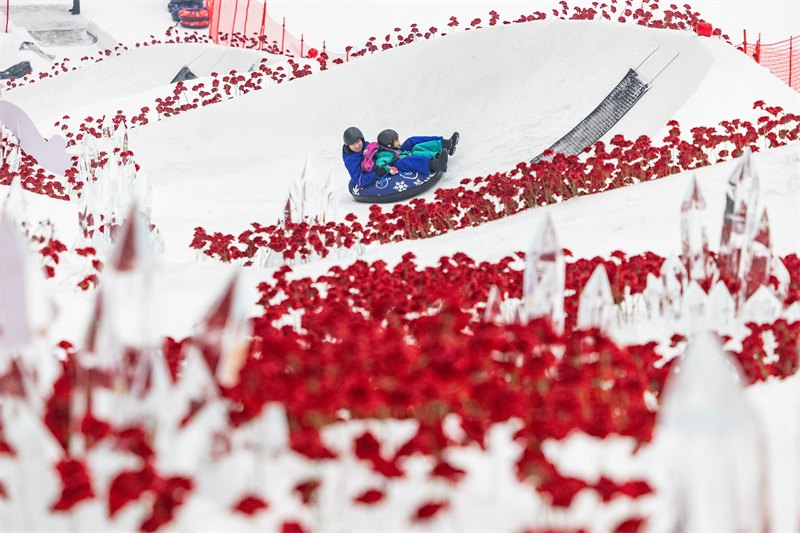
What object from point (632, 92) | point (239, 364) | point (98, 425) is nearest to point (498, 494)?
point (239, 364)

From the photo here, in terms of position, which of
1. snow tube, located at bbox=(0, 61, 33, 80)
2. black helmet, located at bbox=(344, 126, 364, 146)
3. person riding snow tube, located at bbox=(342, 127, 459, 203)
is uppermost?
black helmet, located at bbox=(344, 126, 364, 146)

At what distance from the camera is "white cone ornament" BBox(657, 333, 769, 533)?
1.46 meters

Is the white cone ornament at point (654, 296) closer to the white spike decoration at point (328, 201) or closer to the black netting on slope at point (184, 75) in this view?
the white spike decoration at point (328, 201)

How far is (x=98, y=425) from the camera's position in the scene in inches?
69.4

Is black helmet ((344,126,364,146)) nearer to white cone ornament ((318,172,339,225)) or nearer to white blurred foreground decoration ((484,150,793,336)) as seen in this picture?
white cone ornament ((318,172,339,225))

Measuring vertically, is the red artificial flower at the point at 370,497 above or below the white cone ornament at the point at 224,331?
below

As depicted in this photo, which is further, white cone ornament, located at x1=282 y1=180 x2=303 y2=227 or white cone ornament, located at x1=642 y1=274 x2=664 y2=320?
white cone ornament, located at x1=282 y1=180 x2=303 y2=227

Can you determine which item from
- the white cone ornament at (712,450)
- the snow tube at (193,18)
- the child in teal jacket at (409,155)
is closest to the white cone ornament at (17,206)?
the child in teal jacket at (409,155)

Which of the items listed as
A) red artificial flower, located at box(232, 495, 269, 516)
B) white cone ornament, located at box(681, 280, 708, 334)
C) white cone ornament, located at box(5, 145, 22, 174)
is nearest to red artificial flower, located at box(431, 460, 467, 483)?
red artificial flower, located at box(232, 495, 269, 516)

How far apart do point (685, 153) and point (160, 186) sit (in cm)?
630

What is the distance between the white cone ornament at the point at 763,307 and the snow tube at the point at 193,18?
1967cm

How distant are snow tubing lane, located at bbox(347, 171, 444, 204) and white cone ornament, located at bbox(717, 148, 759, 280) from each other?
4762mm

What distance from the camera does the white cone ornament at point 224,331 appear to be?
1.90 metres

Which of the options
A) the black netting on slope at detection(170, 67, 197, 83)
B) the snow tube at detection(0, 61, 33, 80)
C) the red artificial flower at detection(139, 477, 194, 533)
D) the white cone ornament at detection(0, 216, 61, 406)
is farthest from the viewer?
the snow tube at detection(0, 61, 33, 80)
